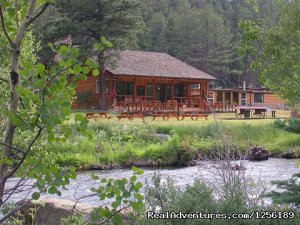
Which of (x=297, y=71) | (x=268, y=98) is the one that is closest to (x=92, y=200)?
(x=297, y=71)

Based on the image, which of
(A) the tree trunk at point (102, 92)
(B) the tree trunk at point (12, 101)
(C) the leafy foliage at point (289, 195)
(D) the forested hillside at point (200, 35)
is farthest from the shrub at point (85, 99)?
(B) the tree trunk at point (12, 101)

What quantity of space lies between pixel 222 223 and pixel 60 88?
2.36 m

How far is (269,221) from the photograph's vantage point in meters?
4.25

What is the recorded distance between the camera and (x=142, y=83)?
3619cm

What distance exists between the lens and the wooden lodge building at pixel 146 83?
34500mm

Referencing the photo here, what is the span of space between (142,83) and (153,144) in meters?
18.0

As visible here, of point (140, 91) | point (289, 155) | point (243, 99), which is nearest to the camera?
point (289, 155)

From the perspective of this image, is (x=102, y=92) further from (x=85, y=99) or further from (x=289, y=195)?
(x=289, y=195)

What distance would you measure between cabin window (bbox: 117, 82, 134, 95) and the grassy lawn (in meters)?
14.2

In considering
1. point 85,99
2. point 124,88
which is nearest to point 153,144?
point 124,88

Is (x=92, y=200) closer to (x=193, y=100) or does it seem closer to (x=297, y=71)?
(x=297, y=71)

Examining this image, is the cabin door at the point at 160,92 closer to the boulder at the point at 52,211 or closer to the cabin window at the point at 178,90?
the cabin window at the point at 178,90

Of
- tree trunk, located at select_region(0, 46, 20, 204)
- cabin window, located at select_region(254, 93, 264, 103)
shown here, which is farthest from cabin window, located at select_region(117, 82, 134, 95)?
tree trunk, located at select_region(0, 46, 20, 204)

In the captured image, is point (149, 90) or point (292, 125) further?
point (149, 90)
